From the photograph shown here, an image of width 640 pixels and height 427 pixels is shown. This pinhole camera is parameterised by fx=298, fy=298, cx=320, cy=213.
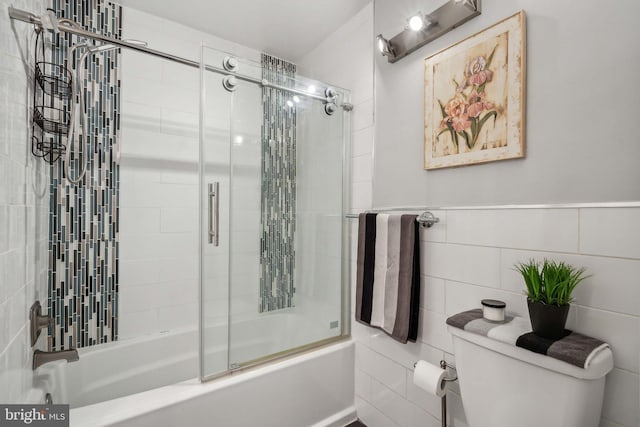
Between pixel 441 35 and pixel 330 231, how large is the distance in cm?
113

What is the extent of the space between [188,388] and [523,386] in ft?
4.08

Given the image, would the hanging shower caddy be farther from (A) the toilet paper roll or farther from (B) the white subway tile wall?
(A) the toilet paper roll

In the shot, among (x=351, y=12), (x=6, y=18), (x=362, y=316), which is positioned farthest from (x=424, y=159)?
(x=6, y=18)

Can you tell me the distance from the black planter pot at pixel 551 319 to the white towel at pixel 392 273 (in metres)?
0.63

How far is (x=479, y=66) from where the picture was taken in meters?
1.20

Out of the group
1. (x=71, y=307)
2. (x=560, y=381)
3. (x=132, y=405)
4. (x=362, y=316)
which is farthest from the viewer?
(x=71, y=307)

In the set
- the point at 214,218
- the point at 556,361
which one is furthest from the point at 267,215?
the point at 556,361

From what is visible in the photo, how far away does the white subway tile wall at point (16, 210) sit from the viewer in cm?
84

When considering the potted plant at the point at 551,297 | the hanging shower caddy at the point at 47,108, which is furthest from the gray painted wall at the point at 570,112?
the hanging shower caddy at the point at 47,108

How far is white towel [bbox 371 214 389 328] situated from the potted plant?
2.18ft

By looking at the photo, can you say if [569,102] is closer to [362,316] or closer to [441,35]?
[441,35]

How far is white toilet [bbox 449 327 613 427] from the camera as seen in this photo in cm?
80

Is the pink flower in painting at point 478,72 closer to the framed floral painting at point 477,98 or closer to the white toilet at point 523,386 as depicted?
the framed floral painting at point 477,98

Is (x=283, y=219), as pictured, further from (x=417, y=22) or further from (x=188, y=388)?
(x=417, y=22)
